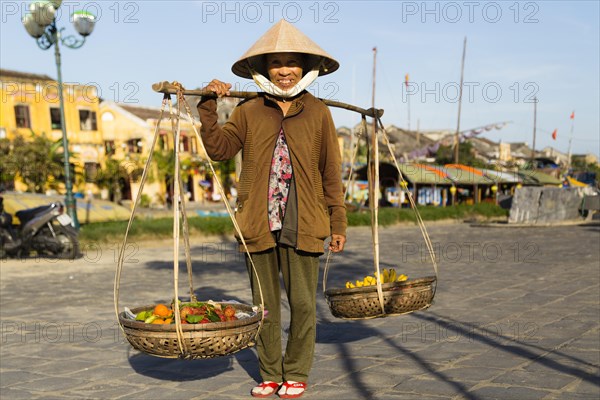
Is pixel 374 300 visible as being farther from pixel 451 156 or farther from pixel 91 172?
pixel 451 156

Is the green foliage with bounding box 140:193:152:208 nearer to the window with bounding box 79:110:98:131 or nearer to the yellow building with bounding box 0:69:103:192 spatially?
the yellow building with bounding box 0:69:103:192

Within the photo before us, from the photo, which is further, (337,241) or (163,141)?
(163,141)

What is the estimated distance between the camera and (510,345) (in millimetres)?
4480

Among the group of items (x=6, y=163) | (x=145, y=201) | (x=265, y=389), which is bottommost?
(x=145, y=201)

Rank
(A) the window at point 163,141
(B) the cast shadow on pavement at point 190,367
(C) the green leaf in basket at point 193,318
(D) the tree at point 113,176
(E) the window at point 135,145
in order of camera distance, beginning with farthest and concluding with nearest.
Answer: (E) the window at point 135,145 → (A) the window at point 163,141 → (D) the tree at point 113,176 → (B) the cast shadow on pavement at point 190,367 → (C) the green leaf in basket at point 193,318

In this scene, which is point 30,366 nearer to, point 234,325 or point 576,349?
point 234,325

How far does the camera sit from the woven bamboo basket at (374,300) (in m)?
3.93

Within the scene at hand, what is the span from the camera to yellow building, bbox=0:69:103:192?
3559cm

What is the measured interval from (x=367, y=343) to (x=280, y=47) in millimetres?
2385

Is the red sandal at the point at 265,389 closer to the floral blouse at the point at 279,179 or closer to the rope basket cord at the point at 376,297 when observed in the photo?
the rope basket cord at the point at 376,297

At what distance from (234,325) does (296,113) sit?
1199 mm

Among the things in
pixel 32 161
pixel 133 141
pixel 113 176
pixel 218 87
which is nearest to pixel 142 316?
pixel 218 87

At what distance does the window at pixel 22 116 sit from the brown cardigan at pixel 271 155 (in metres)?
36.4

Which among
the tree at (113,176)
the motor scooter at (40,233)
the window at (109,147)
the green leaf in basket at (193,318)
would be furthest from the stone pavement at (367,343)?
Answer: the window at (109,147)
